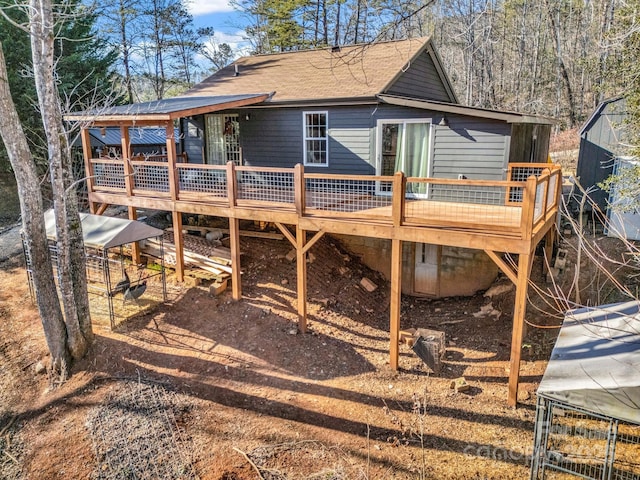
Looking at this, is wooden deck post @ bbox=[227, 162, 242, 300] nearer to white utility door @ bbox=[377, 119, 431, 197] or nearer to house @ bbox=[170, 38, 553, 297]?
house @ bbox=[170, 38, 553, 297]

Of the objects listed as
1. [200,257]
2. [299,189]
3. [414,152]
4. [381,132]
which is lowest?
[200,257]

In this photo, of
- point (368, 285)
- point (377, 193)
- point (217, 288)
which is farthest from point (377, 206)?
point (217, 288)

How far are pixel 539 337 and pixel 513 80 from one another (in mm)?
24840

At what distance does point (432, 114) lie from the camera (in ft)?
33.4

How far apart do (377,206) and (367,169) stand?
230cm

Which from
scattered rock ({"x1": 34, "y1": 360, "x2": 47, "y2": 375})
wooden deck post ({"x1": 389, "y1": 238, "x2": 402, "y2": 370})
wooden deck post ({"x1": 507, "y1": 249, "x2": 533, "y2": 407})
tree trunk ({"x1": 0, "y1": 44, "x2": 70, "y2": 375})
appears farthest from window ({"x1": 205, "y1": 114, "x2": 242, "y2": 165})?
wooden deck post ({"x1": 507, "y1": 249, "x2": 533, "y2": 407})

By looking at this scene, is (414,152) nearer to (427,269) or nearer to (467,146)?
(467,146)

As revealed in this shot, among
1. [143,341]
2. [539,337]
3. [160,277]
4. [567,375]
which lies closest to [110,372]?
[143,341]

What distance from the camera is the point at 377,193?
10.9 meters

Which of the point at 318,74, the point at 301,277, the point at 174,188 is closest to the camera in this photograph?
the point at 301,277

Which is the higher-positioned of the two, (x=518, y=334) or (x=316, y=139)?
(x=316, y=139)

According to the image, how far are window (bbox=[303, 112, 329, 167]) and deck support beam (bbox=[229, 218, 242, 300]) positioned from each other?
3.20 meters

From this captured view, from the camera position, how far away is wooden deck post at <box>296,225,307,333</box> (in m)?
9.05

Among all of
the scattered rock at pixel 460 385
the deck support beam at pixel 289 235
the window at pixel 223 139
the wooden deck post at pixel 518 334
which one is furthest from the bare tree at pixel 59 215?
the wooden deck post at pixel 518 334
